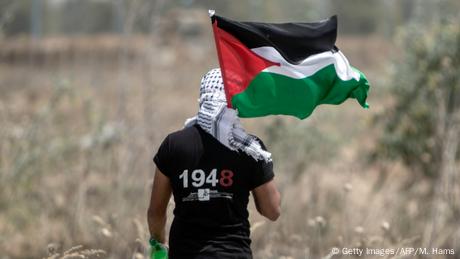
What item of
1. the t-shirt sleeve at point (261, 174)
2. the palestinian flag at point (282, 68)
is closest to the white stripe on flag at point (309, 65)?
the palestinian flag at point (282, 68)

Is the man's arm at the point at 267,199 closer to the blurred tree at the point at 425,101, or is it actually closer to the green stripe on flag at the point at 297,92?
the green stripe on flag at the point at 297,92

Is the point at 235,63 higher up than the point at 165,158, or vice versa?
the point at 235,63

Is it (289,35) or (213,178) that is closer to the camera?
(213,178)

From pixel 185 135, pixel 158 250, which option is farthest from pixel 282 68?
pixel 158 250

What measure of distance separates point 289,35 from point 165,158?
2.38ft

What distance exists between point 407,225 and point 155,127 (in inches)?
84.6

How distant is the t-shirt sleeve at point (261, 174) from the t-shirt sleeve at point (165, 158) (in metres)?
0.32

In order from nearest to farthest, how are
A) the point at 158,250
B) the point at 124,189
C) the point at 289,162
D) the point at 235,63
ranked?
Result: 1. the point at 235,63
2. the point at 158,250
3. the point at 124,189
4. the point at 289,162

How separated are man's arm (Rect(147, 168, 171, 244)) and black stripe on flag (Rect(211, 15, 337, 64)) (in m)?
0.62

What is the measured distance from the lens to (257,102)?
3.09m

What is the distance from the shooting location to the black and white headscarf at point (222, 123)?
2.94 meters

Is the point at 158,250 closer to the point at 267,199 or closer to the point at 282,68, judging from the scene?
the point at 267,199

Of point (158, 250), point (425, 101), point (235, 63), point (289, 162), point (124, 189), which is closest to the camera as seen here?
point (235, 63)

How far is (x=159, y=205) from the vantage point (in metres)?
3.11
